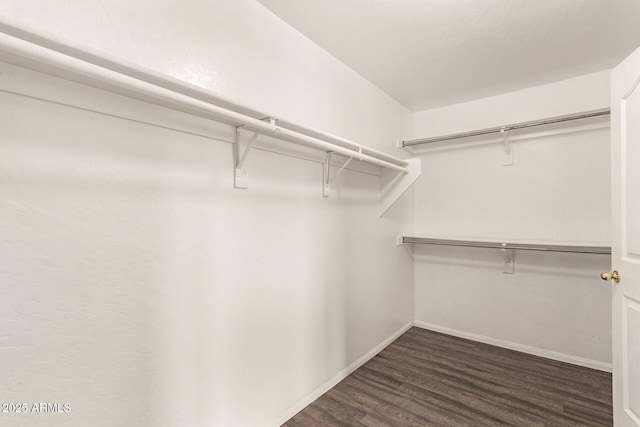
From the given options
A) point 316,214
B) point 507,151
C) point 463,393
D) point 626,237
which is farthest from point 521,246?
point 316,214

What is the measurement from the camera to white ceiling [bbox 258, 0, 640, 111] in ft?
5.27

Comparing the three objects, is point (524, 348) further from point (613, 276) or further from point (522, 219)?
point (613, 276)

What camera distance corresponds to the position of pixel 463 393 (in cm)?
204

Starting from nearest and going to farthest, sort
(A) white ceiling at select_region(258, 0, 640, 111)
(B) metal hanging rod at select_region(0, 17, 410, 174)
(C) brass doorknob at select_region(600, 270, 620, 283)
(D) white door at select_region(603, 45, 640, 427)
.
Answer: (B) metal hanging rod at select_region(0, 17, 410, 174), (D) white door at select_region(603, 45, 640, 427), (C) brass doorknob at select_region(600, 270, 620, 283), (A) white ceiling at select_region(258, 0, 640, 111)

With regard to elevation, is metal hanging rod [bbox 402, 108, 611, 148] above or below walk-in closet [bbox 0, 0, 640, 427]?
above

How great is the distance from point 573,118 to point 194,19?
8.44 ft

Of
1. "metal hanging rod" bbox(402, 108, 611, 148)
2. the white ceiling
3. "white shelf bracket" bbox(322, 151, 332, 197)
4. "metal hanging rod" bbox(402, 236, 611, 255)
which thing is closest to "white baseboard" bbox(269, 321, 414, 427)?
"metal hanging rod" bbox(402, 236, 611, 255)

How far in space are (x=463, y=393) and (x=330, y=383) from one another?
887mm

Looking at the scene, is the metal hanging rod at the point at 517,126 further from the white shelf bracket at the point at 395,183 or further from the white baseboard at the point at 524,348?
the white baseboard at the point at 524,348

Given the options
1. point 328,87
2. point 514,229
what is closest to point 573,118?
point 514,229

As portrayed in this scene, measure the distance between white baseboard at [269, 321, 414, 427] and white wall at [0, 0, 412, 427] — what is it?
1.2 inches

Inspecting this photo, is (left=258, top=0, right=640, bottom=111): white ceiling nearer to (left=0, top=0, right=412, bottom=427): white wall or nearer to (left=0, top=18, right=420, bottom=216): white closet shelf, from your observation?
(left=0, top=0, right=412, bottom=427): white wall

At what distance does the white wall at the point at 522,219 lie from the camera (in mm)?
2398

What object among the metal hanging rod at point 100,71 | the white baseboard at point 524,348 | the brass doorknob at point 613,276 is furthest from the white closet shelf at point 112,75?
the white baseboard at point 524,348
